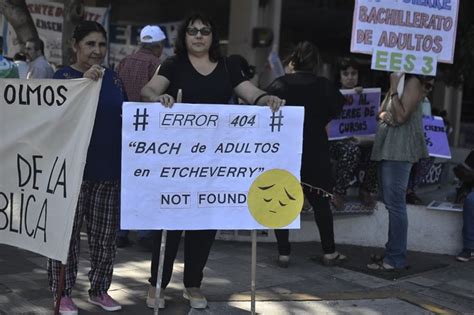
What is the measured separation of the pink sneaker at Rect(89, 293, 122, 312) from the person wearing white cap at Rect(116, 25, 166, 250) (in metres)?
1.35

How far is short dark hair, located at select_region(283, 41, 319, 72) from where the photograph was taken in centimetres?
510

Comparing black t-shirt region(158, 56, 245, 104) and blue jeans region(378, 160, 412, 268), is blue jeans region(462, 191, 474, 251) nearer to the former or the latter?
blue jeans region(378, 160, 412, 268)

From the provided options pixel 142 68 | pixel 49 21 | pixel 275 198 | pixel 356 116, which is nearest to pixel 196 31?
pixel 275 198

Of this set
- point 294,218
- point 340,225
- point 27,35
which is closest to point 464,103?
point 340,225

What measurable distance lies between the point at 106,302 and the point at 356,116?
11.7ft

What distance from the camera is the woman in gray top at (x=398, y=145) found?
502cm

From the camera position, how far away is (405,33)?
4.89 metres

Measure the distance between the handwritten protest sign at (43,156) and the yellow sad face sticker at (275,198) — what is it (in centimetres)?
109

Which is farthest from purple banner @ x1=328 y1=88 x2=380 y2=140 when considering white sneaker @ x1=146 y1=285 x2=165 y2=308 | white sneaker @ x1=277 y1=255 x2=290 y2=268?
white sneaker @ x1=146 y1=285 x2=165 y2=308

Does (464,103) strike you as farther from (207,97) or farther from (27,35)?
(207,97)

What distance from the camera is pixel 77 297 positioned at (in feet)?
14.0

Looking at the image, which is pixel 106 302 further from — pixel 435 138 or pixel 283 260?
pixel 435 138

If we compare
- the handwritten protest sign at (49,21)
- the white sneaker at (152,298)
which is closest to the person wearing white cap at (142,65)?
the white sneaker at (152,298)

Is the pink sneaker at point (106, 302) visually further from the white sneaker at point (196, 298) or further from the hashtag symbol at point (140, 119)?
the hashtag symbol at point (140, 119)
